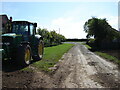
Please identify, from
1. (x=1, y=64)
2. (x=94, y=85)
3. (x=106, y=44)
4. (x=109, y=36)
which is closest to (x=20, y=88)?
(x=94, y=85)

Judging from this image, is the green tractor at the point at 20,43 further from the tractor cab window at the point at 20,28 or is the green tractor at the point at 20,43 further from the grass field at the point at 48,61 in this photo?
the grass field at the point at 48,61

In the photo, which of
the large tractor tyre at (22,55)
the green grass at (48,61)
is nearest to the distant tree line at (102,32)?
the green grass at (48,61)

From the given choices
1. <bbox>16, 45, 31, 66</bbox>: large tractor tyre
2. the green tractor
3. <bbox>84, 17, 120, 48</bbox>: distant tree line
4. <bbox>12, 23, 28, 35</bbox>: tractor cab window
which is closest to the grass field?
the green tractor

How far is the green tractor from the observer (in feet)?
26.3

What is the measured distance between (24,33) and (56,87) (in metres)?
5.45

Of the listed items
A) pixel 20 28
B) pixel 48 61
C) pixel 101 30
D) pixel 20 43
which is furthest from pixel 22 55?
pixel 101 30

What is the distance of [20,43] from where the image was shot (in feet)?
28.6

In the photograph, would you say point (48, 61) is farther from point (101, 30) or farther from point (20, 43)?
point (101, 30)

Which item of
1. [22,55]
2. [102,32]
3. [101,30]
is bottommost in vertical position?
[22,55]

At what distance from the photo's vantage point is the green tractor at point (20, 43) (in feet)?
26.3

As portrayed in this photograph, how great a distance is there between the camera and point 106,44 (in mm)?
30797

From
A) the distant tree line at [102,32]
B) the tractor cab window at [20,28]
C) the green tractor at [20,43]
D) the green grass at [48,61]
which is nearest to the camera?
the green tractor at [20,43]

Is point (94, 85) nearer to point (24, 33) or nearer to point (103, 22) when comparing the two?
point (24, 33)

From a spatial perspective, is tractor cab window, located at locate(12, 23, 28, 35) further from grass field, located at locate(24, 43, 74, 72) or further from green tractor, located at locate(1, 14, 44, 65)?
grass field, located at locate(24, 43, 74, 72)
